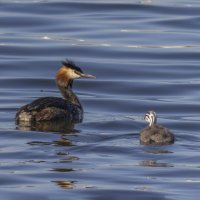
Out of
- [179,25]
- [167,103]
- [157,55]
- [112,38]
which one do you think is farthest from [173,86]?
[179,25]

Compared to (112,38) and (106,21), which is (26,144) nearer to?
(112,38)

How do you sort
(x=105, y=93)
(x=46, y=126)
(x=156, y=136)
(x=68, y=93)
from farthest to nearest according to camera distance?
(x=105, y=93)
(x=68, y=93)
(x=46, y=126)
(x=156, y=136)

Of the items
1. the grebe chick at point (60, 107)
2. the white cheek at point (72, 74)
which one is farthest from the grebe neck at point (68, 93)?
the white cheek at point (72, 74)

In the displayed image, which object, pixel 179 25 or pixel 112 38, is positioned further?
pixel 179 25

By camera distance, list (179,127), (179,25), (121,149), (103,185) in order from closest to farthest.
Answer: (103,185) < (121,149) < (179,127) < (179,25)

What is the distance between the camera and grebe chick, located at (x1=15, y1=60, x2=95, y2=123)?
61.9ft

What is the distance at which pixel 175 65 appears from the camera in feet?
84.4

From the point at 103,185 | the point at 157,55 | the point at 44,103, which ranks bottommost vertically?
the point at 103,185

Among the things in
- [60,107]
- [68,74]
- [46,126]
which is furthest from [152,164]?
[68,74]

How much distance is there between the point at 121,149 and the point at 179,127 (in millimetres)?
2588

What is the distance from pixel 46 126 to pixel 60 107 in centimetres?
80

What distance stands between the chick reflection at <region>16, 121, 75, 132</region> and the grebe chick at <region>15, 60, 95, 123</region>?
0.10 metres

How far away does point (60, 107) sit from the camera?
19.5 metres

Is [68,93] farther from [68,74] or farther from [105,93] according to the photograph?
[105,93]
